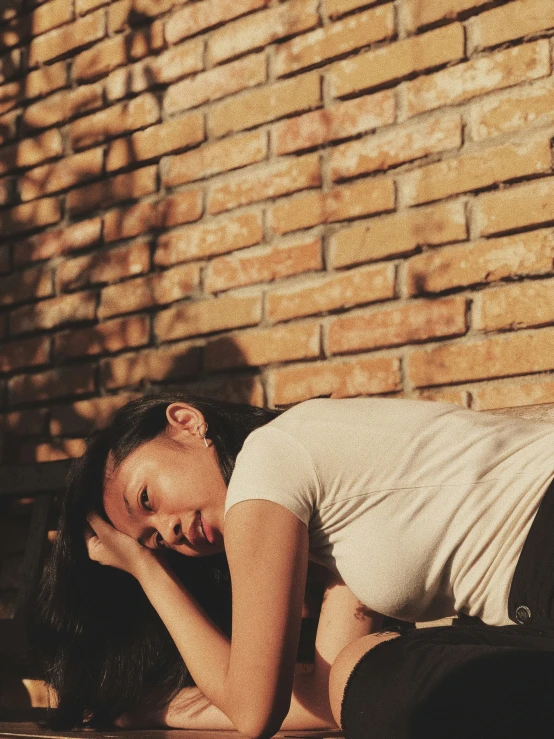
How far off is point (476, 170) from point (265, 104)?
0.75 m

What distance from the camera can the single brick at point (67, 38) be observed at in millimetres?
3186

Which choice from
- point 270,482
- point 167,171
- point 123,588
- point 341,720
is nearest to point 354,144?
point 167,171

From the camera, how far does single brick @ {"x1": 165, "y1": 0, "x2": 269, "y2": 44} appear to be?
2.83m

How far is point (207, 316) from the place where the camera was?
2836 millimetres

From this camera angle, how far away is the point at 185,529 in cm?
208

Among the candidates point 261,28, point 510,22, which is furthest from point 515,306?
point 261,28

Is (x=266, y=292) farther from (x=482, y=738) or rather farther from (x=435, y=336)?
(x=482, y=738)

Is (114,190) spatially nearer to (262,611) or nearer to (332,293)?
(332,293)

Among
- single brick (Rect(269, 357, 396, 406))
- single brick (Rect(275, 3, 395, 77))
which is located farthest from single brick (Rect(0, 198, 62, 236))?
single brick (Rect(269, 357, 396, 406))

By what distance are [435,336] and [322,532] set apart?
2.48 feet

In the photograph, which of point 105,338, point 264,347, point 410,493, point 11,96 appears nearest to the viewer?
point 410,493

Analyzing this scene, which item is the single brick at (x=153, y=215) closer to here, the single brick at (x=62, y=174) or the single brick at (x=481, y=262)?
the single brick at (x=62, y=174)

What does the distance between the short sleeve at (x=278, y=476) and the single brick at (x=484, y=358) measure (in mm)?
697

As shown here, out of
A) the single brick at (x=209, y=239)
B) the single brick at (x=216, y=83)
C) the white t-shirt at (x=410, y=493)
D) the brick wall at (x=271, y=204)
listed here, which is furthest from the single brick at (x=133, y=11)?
the white t-shirt at (x=410, y=493)
